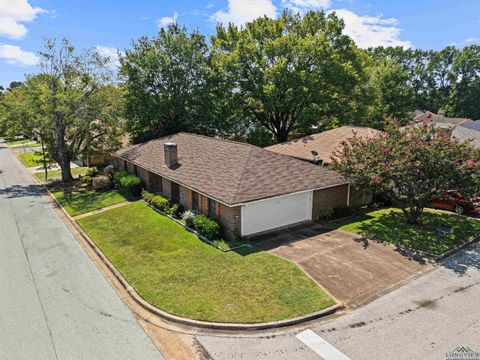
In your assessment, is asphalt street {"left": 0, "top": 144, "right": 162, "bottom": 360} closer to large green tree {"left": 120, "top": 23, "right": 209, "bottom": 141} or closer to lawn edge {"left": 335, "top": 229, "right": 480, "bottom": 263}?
lawn edge {"left": 335, "top": 229, "right": 480, "bottom": 263}

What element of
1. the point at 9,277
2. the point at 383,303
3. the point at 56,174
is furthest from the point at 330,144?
the point at 56,174

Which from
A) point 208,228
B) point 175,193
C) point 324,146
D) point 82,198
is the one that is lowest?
point 82,198

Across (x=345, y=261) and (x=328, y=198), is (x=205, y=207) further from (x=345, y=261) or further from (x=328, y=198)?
(x=345, y=261)

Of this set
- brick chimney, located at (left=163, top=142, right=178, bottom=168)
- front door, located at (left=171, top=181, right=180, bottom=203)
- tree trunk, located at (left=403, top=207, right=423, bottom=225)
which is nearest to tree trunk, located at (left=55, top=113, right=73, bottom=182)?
brick chimney, located at (left=163, top=142, right=178, bottom=168)

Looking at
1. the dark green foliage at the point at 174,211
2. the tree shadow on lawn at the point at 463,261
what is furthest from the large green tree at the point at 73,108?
the tree shadow on lawn at the point at 463,261

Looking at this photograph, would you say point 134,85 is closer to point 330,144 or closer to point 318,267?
point 330,144

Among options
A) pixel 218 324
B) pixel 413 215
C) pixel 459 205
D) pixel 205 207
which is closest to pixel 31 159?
pixel 205 207
